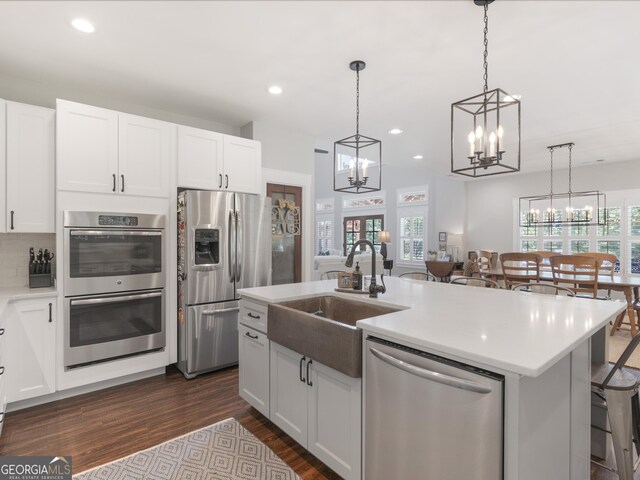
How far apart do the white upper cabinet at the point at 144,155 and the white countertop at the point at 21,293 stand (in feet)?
3.29

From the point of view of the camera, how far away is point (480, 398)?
1.21 meters

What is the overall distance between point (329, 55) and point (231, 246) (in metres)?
1.96

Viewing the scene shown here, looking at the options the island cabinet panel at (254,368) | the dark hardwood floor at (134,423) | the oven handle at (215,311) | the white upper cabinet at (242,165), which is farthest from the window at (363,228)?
the island cabinet panel at (254,368)

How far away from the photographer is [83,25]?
231 centimetres

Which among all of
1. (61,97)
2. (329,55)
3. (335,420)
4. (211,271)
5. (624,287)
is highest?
(329,55)

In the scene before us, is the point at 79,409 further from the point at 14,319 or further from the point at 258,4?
the point at 258,4

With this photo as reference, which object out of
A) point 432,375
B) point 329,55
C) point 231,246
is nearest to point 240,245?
point 231,246

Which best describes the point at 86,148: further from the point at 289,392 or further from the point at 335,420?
the point at 335,420

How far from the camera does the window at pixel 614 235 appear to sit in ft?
22.2

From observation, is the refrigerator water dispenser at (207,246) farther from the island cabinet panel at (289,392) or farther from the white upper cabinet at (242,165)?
the island cabinet panel at (289,392)

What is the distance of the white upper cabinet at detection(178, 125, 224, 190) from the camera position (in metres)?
3.41

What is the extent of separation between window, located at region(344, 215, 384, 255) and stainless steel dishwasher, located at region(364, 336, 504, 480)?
8.10 meters

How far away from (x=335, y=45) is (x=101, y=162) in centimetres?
219

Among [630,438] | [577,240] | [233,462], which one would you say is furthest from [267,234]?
[577,240]
